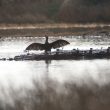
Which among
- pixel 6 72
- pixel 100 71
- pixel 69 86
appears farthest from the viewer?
pixel 6 72

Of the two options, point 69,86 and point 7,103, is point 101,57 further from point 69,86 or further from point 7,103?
point 7,103

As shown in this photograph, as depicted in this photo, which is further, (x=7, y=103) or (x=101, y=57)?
(x=101, y=57)

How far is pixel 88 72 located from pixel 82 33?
65941mm

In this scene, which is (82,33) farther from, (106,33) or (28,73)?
(28,73)

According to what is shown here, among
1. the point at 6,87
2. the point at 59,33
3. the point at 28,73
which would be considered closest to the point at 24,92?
the point at 6,87

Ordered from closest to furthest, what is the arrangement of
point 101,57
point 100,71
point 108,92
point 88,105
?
point 88,105
point 108,92
point 100,71
point 101,57

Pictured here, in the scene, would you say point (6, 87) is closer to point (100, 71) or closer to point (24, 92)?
point (24, 92)

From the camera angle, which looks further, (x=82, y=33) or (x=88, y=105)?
(x=82, y=33)

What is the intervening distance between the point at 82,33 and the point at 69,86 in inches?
2876

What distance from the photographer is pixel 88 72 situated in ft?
99.7

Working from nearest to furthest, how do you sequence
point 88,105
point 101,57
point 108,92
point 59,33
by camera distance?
point 88,105
point 108,92
point 101,57
point 59,33

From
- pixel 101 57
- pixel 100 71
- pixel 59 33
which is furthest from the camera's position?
pixel 59 33

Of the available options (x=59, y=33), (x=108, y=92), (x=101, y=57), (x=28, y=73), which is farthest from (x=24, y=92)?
(x=59, y=33)

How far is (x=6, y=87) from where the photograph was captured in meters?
24.1
